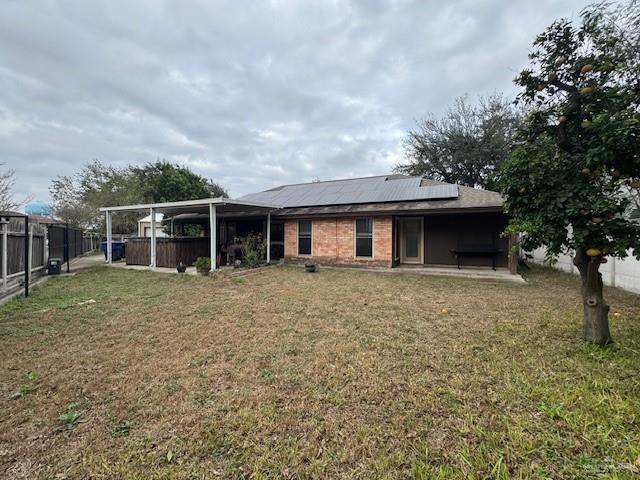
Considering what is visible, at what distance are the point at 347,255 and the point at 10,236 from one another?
380 inches

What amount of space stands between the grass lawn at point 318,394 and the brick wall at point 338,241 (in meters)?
5.57

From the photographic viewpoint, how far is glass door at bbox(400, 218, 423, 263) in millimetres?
11500

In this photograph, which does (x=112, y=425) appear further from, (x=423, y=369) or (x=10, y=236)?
(x=10, y=236)

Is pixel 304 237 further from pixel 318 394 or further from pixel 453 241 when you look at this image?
pixel 318 394

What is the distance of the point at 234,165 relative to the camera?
28266 mm

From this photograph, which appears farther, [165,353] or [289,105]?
[289,105]

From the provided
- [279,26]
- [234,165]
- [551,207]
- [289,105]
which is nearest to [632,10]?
[551,207]

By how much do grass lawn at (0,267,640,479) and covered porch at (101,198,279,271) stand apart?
5.43 m

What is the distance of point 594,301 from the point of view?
3467mm

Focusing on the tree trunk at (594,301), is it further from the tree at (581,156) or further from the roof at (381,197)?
the roof at (381,197)

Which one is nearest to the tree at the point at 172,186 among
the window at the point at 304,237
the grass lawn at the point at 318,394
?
the window at the point at 304,237

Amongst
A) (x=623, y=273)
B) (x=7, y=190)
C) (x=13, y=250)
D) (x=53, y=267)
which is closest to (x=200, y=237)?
(x=53, y=267)

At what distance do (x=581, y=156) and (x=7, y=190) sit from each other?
52.4ft

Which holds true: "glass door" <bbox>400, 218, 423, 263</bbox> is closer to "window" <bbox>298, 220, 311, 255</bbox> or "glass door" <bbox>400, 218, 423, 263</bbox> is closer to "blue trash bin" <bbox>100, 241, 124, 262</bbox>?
"window" <bbox>298, 220, 311, 255</bbox>
